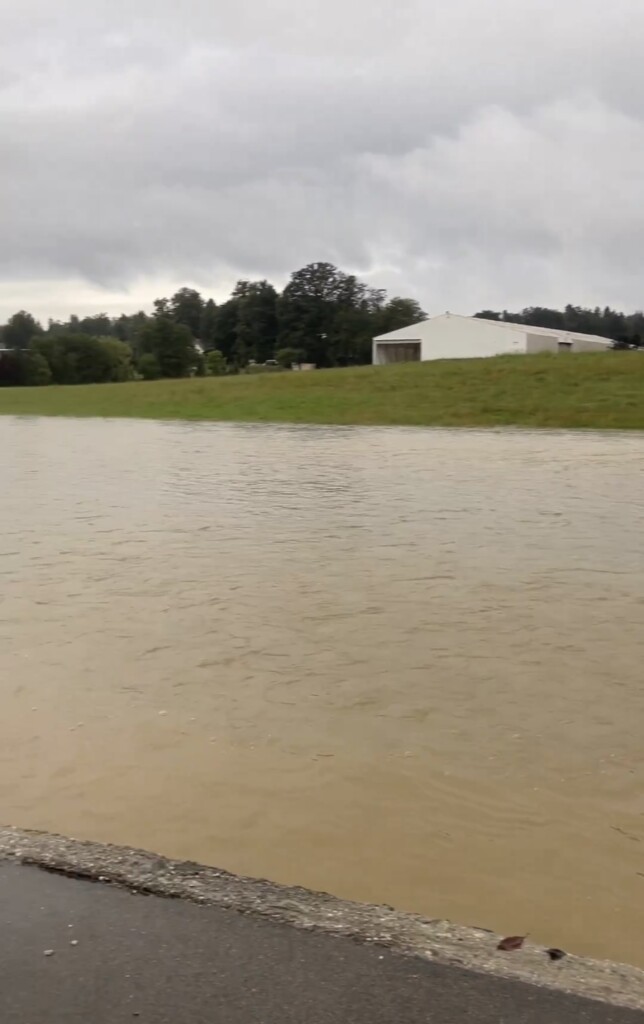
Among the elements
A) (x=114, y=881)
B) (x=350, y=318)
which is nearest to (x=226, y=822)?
(x=114, y=881)

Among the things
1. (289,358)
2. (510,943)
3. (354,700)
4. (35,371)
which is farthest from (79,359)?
(510,943)

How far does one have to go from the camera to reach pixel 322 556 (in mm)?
12992

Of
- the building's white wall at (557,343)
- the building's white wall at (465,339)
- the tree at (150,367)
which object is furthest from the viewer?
the tree at (150,367)

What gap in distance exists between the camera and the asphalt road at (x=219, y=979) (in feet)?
10.6

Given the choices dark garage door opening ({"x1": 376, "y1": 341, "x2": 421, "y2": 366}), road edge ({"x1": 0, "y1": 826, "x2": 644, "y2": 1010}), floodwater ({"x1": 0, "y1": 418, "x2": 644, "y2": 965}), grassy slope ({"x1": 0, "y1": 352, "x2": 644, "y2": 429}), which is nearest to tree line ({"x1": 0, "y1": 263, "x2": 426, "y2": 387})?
dark garage door opening ({"x1": 376, "y1": 341, "x2": 421, "y2": 366})

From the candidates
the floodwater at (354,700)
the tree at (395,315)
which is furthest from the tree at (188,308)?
the floodwater at (354,700)

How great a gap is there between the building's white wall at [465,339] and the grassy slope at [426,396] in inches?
726

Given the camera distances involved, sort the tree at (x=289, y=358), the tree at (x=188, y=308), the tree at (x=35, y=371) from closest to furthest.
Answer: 1. the tree at (x=35, y=371)
2. the tree at (x=289, y=358)
3. the tree at (x=188, y=308)

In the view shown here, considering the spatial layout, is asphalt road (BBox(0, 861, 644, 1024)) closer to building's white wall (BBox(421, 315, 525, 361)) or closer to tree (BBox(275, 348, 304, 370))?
building's white wall (BBox(421, 315, 525, 361))

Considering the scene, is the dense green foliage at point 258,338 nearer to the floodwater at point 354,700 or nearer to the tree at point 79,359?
the tree at point 79,359

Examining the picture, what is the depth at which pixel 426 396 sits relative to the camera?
141ft

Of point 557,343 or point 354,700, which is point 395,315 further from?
point 354,700

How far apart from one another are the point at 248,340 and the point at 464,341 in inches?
1679

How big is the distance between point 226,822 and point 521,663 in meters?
3.62
